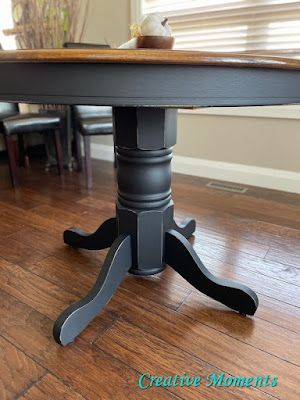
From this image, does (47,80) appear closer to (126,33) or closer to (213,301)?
(213,301)

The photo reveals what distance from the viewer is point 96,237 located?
1188 millimetres

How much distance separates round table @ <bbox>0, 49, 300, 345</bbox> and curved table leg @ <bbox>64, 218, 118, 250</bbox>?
0.19 m

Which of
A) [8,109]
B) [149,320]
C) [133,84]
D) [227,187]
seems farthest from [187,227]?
[8,109]

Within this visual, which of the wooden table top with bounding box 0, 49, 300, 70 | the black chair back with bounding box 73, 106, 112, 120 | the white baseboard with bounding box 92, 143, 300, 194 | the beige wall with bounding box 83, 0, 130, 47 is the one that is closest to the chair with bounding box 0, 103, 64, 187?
the black chair back with bounding box 73, 106, 112, 120

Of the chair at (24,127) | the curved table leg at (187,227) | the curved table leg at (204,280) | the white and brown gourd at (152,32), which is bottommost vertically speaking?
the curved table leg at (187,227)

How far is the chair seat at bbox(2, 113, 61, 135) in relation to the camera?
191cm

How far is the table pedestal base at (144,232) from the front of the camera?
832 mm

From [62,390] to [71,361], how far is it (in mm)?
78

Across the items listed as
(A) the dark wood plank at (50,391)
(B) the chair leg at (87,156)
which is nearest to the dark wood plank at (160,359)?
(A) the dark wood plank at (50,391)

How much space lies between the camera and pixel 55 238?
4.47ft

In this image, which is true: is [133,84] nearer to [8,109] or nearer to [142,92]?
[142,92]

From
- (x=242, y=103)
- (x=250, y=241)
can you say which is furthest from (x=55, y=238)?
(x=242, y=103)

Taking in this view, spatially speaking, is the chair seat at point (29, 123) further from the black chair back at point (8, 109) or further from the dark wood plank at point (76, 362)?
the dark wood plank at point (76, 362)

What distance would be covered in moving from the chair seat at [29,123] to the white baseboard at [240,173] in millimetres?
933
